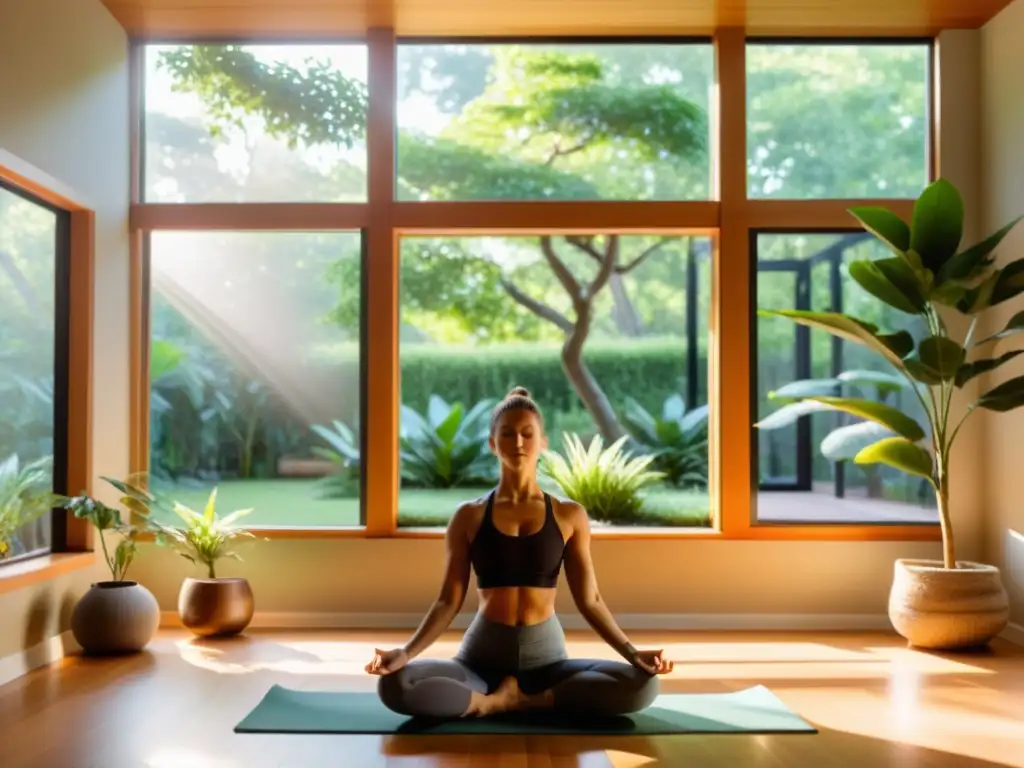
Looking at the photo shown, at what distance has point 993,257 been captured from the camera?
5504 mm

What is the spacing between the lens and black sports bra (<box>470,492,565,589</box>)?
3598mm

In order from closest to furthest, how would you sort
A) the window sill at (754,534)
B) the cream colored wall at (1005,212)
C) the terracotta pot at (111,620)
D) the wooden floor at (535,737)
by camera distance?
1. the wooden floor at (535,737)
2. the terracotta pot at (111,620)
3. the cream colored wall at (1005,212)
4. the window sill at (754,534)

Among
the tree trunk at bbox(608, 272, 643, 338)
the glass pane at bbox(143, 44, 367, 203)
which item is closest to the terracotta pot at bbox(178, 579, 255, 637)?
the glass pane at bbox(143, 44, 367, 203)

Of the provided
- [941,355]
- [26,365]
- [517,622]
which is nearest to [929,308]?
[941,355]

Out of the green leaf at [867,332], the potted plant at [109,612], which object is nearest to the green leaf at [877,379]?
the green leaf at [867,332]

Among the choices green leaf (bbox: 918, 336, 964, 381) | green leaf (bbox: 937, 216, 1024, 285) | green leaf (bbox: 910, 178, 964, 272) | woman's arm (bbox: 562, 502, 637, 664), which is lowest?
woman's arm (bbox: 562, 502, 637, 664)

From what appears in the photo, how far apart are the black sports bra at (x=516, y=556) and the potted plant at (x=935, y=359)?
6.23 ft

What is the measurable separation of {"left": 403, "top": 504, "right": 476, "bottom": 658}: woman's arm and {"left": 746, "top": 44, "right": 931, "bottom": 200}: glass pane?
2.85m

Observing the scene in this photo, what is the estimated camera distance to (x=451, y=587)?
3596 millimetres

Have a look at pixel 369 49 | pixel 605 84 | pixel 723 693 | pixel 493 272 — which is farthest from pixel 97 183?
pixel 723 693

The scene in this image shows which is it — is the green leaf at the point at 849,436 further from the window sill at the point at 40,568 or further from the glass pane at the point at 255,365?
the window sill at the point at 40,568

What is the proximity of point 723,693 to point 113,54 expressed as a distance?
13.0 feet

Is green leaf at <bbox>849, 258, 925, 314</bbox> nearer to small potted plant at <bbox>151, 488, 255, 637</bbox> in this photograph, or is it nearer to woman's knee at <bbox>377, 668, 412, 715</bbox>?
woman's knee at <bbox>377, 668, 412, 715</bbox>

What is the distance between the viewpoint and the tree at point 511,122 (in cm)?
578
